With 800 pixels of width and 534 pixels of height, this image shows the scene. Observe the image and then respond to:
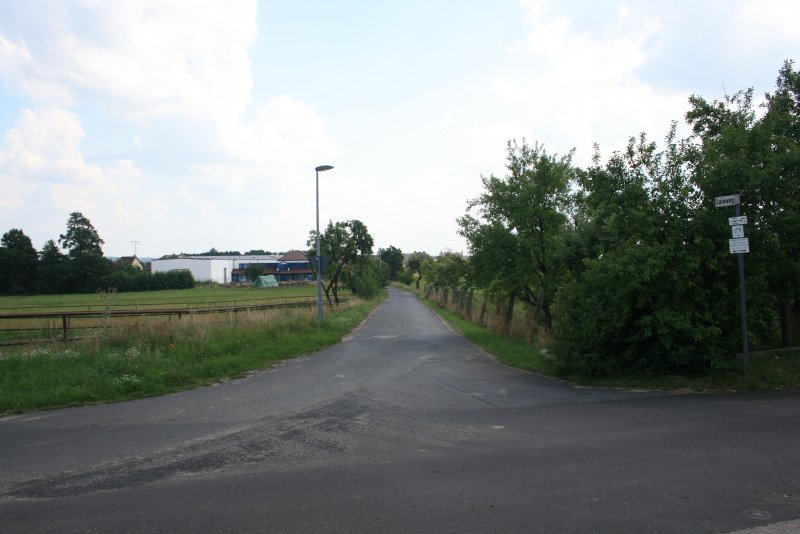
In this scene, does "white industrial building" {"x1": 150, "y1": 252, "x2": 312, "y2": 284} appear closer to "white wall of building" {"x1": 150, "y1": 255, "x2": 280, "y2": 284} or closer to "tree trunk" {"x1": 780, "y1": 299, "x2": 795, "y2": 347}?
"white wall of building" {"x1": 150, "y1": 255, "x2": 280, "y2": 284}

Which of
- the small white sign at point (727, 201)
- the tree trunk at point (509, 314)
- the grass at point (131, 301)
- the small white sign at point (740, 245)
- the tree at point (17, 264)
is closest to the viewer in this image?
the small white sign at point (740, 245)

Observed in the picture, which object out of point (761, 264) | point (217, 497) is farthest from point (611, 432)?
point (761, 264)

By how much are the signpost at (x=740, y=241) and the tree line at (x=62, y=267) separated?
309 feet

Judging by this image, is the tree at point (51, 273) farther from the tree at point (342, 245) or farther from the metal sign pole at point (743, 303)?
the metal sign pole at point (743, 303)

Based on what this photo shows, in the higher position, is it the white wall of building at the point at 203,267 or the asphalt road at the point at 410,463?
the white wall of building at the point at 203,267

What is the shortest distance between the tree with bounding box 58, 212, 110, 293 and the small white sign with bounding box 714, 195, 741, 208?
10047 centimetres

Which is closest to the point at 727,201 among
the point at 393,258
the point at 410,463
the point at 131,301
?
the point at 410,463

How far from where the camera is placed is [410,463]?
5500 millimetres

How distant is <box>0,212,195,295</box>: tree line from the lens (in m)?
91.6

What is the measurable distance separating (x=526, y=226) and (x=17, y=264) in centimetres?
9963

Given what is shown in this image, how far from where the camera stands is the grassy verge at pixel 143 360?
31.5 feet

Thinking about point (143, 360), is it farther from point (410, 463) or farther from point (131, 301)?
point (131, 301)

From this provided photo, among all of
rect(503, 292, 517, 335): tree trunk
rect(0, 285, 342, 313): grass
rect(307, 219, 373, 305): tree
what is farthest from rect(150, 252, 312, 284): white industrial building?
rect(503, 292, 517, 335): tree trunk

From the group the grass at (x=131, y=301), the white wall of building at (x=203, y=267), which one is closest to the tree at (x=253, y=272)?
the white wall of building at (x=203, y=267)
